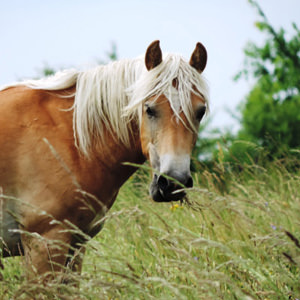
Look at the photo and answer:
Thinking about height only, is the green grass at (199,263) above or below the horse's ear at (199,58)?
below

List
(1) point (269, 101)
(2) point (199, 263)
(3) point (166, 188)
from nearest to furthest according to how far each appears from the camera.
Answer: (2) point (199, 263), (3) point (166, 188), (1) point (269, 101)

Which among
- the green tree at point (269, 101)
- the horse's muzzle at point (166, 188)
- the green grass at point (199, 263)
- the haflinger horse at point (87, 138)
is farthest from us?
the green tree at point (269, 101)

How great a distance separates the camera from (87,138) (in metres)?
2.63

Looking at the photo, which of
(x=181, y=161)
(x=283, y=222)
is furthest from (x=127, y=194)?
(x=181, y=161)

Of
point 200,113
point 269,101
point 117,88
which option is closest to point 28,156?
point 117,88

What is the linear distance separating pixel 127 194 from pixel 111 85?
3.12 meters

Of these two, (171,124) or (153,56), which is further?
(153,56)

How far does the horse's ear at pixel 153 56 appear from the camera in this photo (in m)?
2.56

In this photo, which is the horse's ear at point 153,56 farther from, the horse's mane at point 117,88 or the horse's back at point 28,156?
the horse's back at point 28,156

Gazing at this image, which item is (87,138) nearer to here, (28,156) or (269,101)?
(28,156)

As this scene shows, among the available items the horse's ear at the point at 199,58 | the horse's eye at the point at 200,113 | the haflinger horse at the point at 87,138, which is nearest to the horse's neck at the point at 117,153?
the haflinger horse at the point at 87,138

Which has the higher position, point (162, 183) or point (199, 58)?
point (199, 58)

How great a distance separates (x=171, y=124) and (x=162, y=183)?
393 millimetres

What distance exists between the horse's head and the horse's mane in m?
0.01
